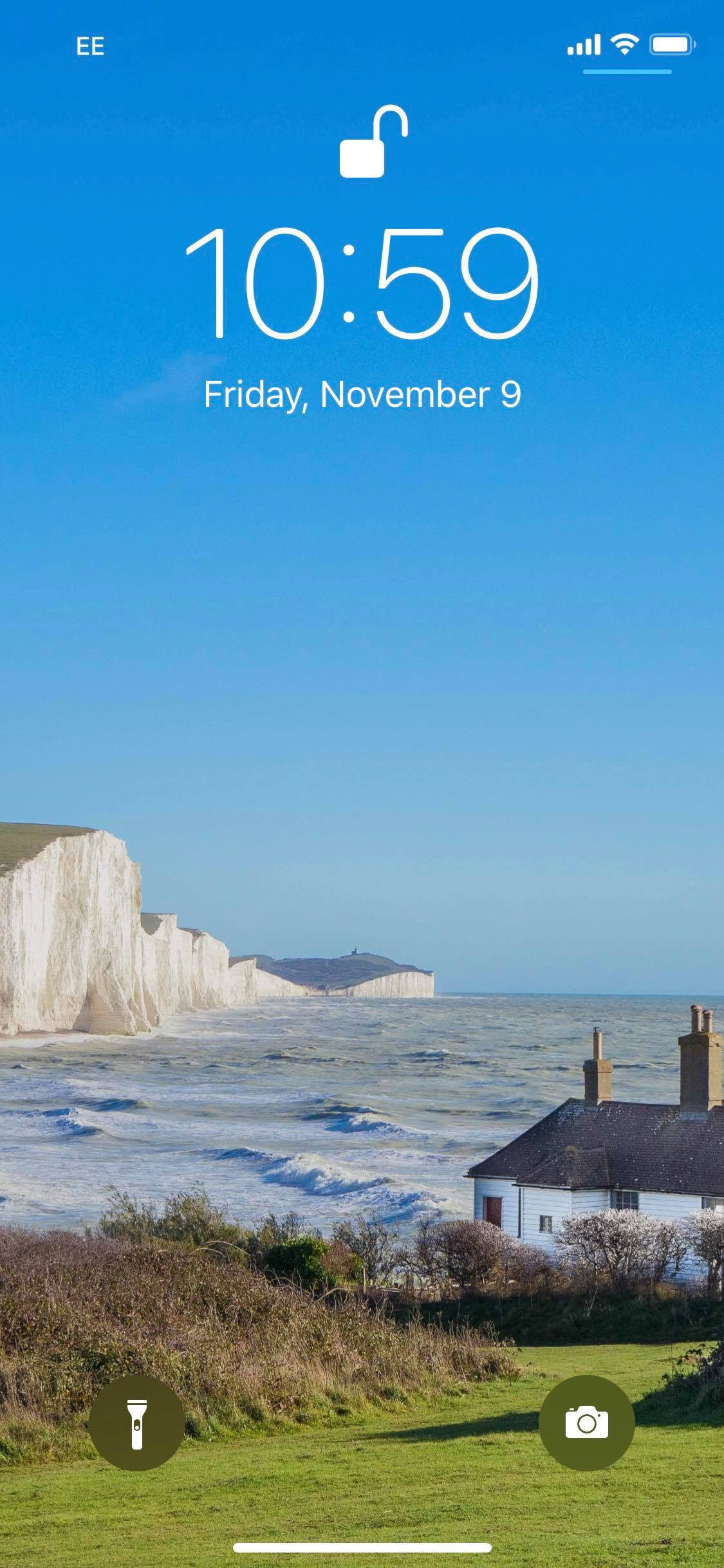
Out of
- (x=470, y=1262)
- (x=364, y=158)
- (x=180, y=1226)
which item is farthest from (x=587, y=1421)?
(x=180, y=1226)

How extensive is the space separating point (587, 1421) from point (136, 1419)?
5.91 ft

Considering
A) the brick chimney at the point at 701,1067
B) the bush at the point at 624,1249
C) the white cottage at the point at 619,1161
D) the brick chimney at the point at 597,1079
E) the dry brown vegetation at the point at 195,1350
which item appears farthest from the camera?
the brick chimney at the point at 597,1079

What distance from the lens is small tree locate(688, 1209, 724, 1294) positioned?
23984 mm

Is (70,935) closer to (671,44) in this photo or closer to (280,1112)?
(280,1112)

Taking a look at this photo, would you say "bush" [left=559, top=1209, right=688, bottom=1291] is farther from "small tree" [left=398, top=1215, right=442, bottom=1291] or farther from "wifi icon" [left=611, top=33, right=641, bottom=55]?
"wifi icon" [left=611, top=33, right=641, bottom=55]

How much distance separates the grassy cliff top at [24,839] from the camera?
310 feet

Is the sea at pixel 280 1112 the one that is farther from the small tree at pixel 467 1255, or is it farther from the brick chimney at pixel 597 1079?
the brick chimney at pixel 597 1079

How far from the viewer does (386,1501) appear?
296 inches

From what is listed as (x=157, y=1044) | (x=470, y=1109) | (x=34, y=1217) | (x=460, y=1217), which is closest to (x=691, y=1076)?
(x=460, y=1217)

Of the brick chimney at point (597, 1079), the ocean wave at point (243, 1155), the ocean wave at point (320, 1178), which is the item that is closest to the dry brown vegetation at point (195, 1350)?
the brick chimney at point (597, 1079)

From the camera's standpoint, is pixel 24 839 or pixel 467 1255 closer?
pixel 467 1255

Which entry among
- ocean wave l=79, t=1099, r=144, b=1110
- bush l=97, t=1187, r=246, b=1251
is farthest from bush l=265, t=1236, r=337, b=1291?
ocean wave l=79, t=1099, r=144, b=1110

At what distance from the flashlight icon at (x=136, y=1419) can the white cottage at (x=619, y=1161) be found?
21.6m

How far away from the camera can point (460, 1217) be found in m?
39.4
